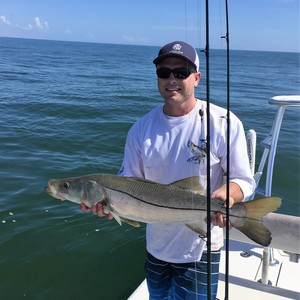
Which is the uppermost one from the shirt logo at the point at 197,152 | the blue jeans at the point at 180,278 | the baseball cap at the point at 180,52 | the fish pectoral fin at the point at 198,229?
the baseball cap at the point at 180,52

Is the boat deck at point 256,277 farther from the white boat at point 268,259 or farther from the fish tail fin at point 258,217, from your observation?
the fish tail fin at point 258,217

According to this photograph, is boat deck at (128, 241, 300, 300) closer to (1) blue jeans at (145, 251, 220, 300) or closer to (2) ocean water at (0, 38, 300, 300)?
(1) blue jeans at (145, 251, 220, 300)

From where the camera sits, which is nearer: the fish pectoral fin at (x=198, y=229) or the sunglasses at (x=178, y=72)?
the fish pectoral fin at (x=198, y=229)

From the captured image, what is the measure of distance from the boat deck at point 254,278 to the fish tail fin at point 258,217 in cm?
159

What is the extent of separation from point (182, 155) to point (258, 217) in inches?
29.0

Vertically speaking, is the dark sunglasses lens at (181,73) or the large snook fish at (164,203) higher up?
the dark sunglasses lens at (181,73)

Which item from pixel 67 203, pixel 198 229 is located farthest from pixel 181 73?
pixel 67 203

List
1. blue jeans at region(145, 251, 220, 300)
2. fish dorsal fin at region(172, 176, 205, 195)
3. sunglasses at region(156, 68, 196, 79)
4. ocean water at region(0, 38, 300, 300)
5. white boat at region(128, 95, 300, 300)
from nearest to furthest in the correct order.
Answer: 1. fish dorsal fin at region(172, 176, 205, 195)
2. sunglasses at region(156, 68, 196, 79)
3. blue jeans at region(145, 251, 220, 300)
4. white boat at region(128, 95, 300, 300)
5. ocean water at region(0, 38, 300, 300)

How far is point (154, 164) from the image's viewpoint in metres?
2.92

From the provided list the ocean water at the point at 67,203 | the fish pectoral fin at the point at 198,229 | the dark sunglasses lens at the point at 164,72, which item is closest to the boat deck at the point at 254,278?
the fish pectoral fin at the point at 198,229

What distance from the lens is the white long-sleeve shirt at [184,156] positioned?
2.79m

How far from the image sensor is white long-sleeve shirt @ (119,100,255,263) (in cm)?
279

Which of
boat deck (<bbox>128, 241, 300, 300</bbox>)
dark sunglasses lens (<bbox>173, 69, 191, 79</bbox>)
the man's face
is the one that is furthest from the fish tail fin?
boat deck (<bbox>128, 241, 300, 300</bbox>)

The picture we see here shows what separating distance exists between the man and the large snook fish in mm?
126
